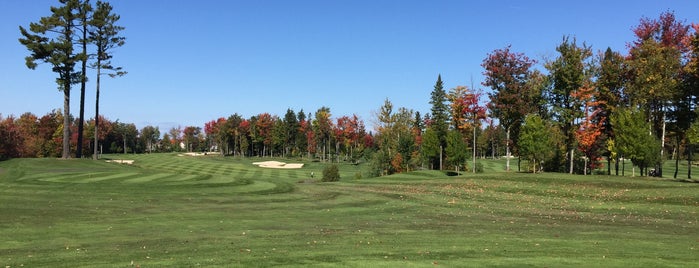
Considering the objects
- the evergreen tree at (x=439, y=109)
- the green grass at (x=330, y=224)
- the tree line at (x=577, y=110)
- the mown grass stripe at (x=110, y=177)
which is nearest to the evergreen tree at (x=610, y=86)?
the tree line at (x=577, y=110)

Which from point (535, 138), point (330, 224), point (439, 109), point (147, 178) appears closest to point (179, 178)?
point (147, 178)

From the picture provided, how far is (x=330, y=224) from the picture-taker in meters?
18.8

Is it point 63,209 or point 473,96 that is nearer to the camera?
point 63,209

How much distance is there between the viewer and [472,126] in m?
60.3

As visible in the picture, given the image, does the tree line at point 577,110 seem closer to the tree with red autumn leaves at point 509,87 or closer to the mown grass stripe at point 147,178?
the tree with red autumn leaves at point 509,87

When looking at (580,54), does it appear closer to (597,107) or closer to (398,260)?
(597,107)

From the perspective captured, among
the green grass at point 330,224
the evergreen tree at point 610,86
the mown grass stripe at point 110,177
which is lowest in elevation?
the green grass at point 330,224

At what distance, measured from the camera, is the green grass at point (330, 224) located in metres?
11.9

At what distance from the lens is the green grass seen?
39.2 ft

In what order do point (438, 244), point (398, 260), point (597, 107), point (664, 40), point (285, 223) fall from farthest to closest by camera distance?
point (597, 107), point (664, 40), point (285, 223), point (438, 244), point (398, 260)

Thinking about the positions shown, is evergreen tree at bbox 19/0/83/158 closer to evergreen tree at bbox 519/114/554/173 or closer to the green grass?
Answer: the green grass

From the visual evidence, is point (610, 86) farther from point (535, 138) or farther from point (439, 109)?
point (439, 109)

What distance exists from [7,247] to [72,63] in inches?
1568

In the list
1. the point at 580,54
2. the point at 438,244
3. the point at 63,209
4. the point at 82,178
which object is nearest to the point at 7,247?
the point at 63,209
